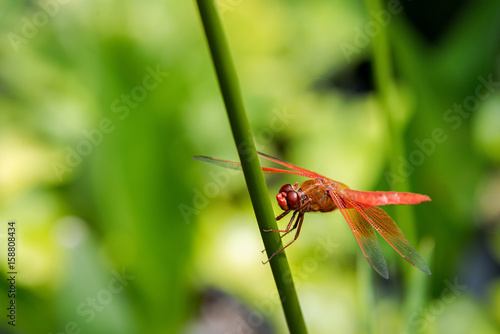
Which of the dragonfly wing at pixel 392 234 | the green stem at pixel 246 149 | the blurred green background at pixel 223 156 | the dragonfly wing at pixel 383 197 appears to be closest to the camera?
the green stem at pixel 246 149

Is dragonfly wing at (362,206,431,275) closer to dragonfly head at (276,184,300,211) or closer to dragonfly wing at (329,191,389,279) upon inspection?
dragonfly wing at (329,191,389,279)

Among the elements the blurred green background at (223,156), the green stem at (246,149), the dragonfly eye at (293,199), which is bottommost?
the blurred green background at (223,156)

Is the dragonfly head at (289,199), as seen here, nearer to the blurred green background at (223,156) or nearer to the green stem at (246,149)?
the blurred green background at (223,156)

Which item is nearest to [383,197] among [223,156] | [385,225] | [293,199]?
[385,225]

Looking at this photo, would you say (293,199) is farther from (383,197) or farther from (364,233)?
(383,197)

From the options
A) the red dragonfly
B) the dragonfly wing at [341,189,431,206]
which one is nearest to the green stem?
the red dragonfly

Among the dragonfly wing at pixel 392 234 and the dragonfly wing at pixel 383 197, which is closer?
the dragonfly wing at pixel 392 234

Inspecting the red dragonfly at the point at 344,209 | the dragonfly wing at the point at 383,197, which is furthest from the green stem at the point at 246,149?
the dragonfly wing at the point at 383,197
